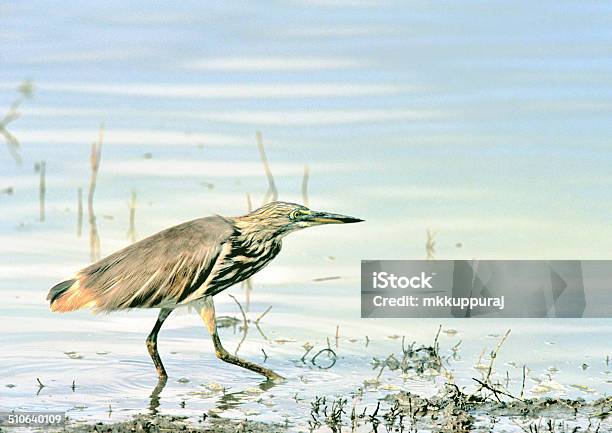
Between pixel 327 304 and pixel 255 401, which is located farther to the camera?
pixel 327 304

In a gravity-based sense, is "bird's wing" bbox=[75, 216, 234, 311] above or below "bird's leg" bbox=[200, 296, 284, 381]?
above

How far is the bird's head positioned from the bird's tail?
118 cm

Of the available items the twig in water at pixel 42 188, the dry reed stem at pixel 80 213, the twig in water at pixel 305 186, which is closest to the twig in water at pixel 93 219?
the dry reed stem at pixel 80 213

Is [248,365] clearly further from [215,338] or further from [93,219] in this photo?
[93,219]

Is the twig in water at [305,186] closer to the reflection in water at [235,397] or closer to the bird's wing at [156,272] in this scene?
the bird's wing at [156,272]

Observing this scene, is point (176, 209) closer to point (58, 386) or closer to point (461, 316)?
point (461, 316)

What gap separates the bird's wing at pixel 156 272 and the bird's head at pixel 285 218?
41cm

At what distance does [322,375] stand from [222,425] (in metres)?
1.49

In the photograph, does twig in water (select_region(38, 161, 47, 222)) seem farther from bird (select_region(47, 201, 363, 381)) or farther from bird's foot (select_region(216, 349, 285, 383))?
bird's foot (select_region(216, 349, 285, 383))

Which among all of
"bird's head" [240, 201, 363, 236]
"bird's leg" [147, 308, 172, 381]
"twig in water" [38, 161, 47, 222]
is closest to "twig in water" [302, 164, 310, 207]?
"twig in water" [38, 161, 47, 222]

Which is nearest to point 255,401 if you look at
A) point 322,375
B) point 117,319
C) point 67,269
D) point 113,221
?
point 322,375

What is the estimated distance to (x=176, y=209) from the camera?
46.5ft

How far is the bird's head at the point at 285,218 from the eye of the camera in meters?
10.7

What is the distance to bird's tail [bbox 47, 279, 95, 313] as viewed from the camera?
1023cm
